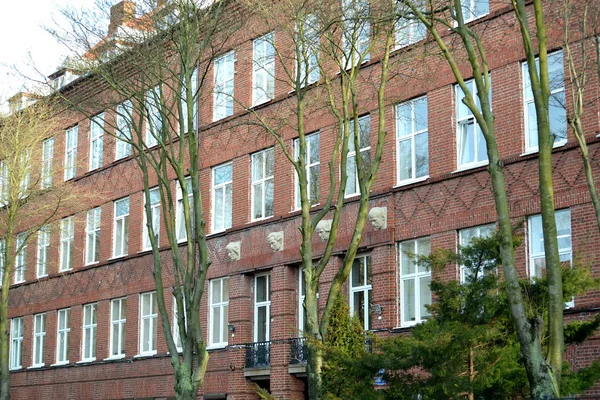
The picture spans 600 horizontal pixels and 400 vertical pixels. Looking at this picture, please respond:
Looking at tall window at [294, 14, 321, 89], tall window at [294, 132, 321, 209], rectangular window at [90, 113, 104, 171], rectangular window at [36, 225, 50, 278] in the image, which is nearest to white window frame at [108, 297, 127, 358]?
rectangular window at [90, 113, 104, 171]

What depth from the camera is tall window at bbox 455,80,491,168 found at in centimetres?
2595

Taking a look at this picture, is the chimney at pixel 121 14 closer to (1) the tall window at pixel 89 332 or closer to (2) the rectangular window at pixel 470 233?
(2) the rectangular window at pixel 470 233

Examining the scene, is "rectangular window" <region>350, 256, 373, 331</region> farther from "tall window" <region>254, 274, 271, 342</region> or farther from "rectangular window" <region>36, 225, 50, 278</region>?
"rectangular window" <region>36, 225, 50, 278</region>

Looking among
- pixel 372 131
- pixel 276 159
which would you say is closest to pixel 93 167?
pixel 276 159

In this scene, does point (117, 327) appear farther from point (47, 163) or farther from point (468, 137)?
point (468, 137)

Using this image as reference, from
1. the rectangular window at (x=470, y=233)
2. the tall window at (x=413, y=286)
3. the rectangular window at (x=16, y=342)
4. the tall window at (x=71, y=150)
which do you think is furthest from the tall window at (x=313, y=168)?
the rectangular window at (x=16, y=342)

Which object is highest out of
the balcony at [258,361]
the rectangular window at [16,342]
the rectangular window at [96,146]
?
the rectangular window at [96,146]

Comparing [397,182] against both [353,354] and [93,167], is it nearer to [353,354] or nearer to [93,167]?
[353,354]

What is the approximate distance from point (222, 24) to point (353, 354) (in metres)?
10.4

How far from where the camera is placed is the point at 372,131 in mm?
29125

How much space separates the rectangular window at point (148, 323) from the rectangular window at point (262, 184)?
6.29 m

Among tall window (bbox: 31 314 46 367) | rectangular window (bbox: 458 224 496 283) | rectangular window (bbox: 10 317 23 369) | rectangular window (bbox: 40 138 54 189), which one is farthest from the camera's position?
rectangular window (bbox: 10 317 23 369)

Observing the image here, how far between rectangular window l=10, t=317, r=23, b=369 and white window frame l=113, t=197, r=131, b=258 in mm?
8450

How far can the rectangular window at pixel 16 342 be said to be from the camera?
4578cm
